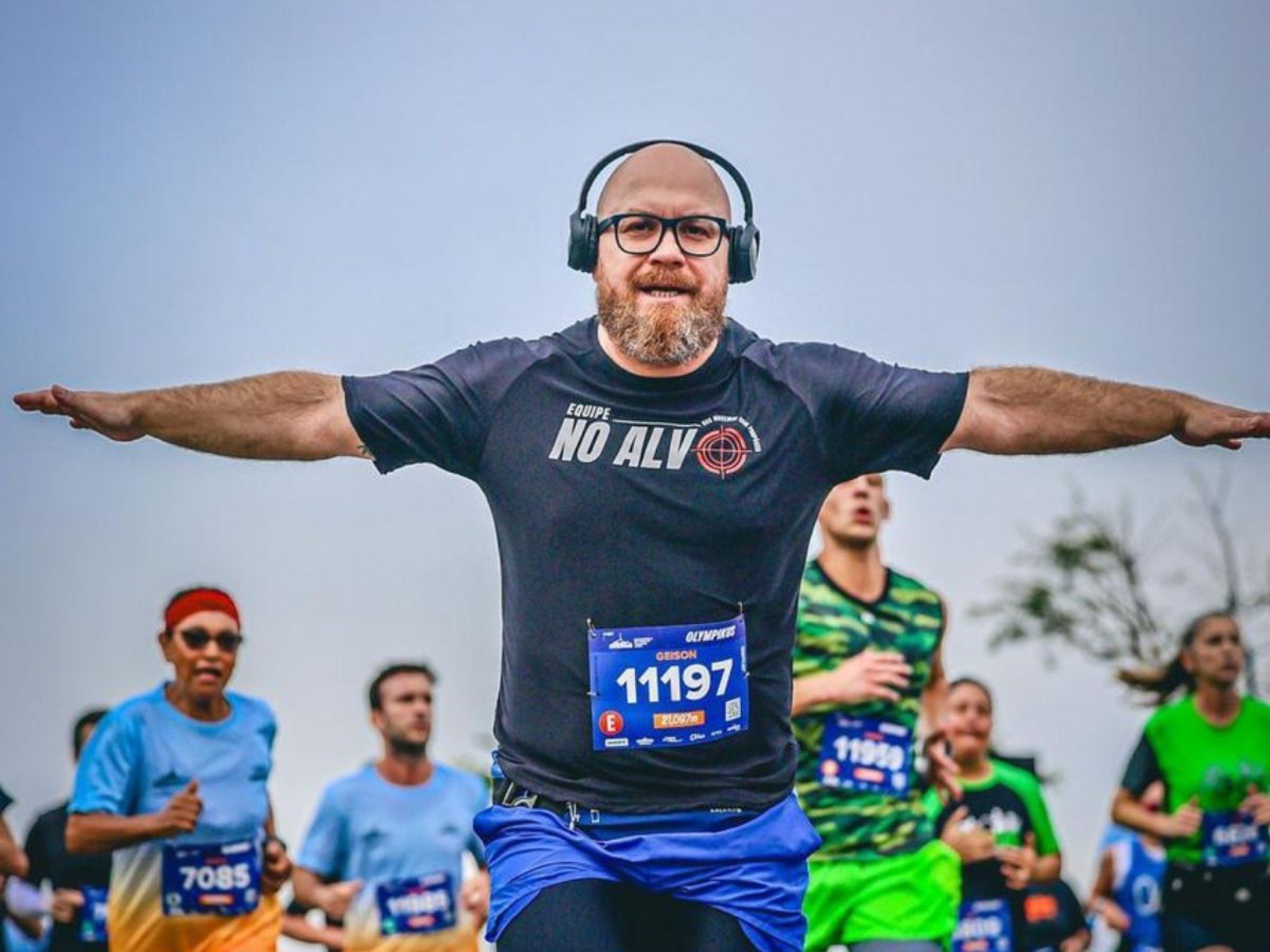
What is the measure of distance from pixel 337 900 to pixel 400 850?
0.40 metres

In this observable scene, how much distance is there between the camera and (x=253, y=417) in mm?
5016

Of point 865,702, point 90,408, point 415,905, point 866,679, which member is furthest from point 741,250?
point 415,905

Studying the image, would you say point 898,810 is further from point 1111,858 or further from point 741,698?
point 1111,858

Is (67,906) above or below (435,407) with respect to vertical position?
below

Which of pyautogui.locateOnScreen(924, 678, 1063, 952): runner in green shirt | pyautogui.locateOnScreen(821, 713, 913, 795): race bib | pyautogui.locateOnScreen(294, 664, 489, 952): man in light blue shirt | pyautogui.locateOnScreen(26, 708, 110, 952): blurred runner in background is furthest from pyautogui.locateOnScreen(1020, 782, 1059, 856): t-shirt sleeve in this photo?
pyautogui.locateOnScreen(26, 708, 110, 952): blurred runner in background

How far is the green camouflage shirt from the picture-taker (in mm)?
8477

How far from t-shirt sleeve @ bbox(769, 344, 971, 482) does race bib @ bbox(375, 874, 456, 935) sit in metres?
6.17

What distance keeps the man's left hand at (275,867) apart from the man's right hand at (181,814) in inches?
Result: 22.7

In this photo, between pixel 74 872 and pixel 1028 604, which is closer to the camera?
pixel 74 872

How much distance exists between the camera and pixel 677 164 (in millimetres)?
5332

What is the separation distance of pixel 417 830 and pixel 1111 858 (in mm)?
4625

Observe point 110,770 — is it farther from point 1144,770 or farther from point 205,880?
point 1144,770

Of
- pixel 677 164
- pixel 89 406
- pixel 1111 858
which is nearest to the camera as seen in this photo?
pixel 89 406

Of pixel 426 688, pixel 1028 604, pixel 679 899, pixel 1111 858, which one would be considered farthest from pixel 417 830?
pixel 1028 604
